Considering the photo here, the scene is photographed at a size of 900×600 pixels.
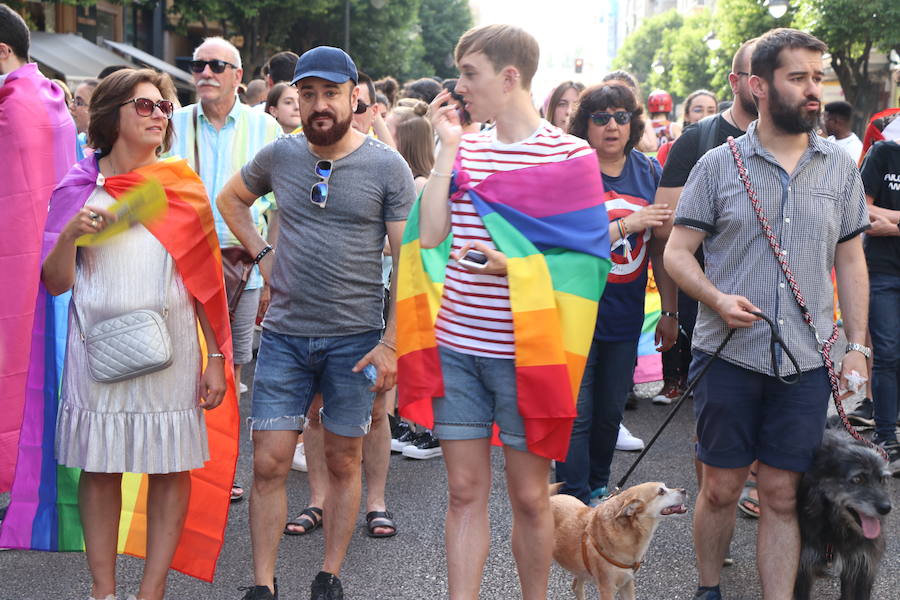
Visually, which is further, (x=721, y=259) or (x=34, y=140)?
(x=34, y=140)

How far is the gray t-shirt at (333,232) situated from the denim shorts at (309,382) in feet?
0.19

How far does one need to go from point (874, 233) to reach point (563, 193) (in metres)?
3.30

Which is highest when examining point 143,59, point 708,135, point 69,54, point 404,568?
point 708,135

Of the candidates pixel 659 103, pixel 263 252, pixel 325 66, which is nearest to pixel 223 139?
pixel 263 252

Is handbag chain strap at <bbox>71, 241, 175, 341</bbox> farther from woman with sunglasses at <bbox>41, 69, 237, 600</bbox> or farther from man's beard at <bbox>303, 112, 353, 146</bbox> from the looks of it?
man's beard at <bbox>303, 112, 353, 146</bbox>

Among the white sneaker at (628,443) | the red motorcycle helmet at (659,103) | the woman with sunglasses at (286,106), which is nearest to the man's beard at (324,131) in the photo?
the white sneaker at (628,443)

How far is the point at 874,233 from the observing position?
6219 mm

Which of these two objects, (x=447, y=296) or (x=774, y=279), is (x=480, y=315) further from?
(x=774, y=279)

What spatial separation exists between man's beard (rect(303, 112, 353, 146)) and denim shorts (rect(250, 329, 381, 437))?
30.2 inches

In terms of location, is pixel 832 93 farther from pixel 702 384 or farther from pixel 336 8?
pixel 702 384

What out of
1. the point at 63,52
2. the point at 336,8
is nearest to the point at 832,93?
the point at 336,8

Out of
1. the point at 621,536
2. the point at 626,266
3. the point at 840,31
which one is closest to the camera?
the point at 621,536

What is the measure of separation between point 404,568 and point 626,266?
1.76 meters

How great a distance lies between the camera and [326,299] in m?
4.25
